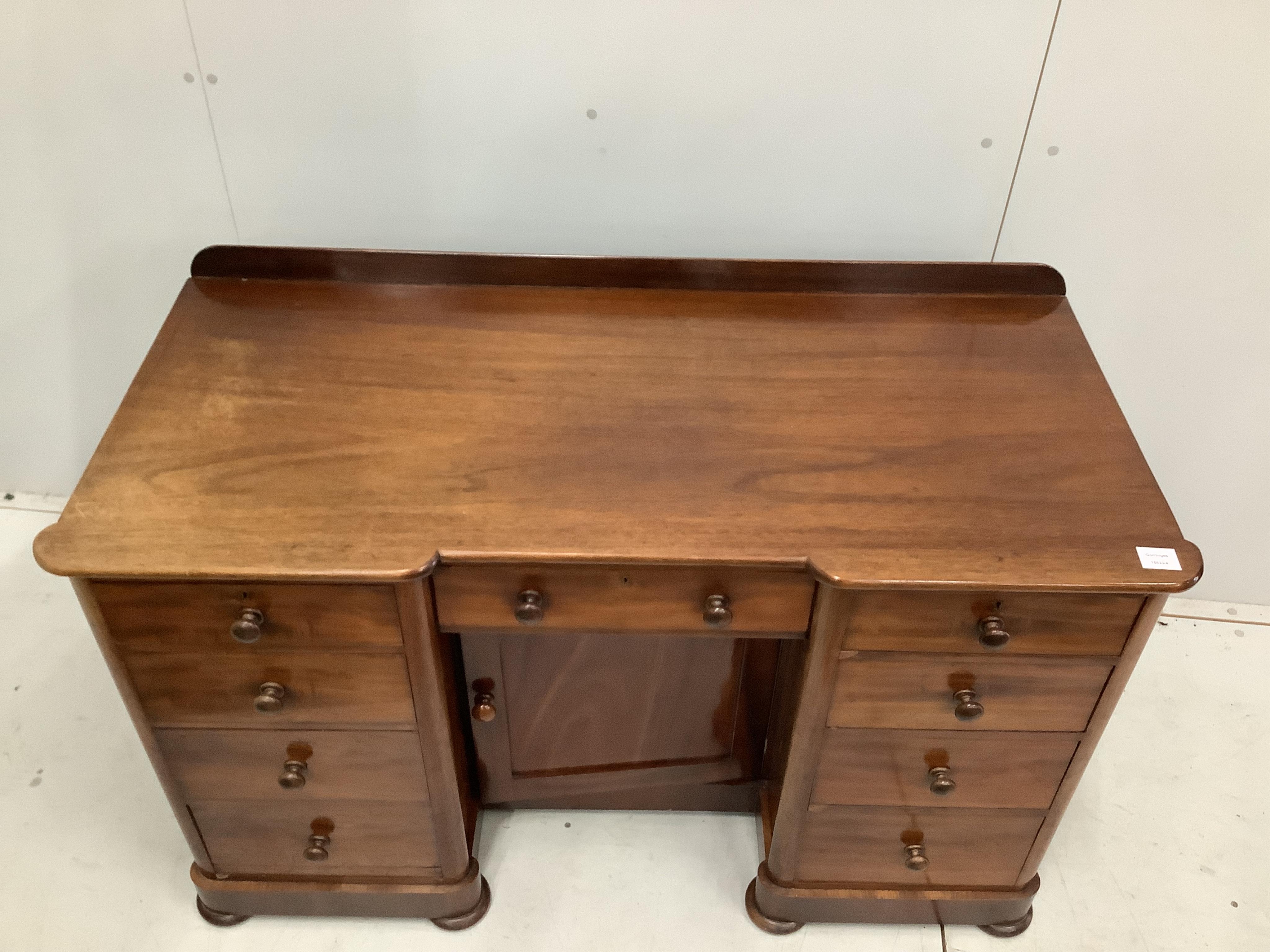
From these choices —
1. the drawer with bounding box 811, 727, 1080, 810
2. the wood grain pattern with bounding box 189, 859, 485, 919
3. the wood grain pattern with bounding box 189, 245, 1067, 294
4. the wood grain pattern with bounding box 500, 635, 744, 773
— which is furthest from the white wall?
the wood grain pattern with bounding box 189, 859, 485, 919

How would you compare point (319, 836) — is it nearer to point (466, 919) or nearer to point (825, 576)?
point (466, 919)

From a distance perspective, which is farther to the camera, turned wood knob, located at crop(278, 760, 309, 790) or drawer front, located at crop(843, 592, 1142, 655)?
turned wood knob, located at crop(278, 760, 309, 790)

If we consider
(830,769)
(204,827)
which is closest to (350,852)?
(204,827)

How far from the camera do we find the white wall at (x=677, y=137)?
1309 millimetres

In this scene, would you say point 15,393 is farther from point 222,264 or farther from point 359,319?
point 359,319

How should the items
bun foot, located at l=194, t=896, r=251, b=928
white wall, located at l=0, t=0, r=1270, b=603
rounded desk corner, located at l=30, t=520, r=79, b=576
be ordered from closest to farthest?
rounded desk corner, located at l=30, t=520, r=79, b=576 < white wall, located at l=0, t=0, r=1270, b=603 < bun foot, located at l=194, t=896, r=251, b=928

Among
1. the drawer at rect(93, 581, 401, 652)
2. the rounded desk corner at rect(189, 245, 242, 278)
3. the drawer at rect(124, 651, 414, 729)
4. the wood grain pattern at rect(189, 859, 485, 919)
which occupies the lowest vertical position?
the wood grain pattern at rect(189, 859, 485, 919)

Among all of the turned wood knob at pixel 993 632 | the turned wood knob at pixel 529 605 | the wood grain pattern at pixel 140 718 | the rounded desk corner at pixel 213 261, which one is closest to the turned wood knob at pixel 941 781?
the turned wood knob at pixel 993 632

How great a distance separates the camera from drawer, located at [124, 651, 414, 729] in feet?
3.68

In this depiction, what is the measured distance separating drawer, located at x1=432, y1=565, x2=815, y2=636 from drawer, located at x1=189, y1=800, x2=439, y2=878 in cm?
35

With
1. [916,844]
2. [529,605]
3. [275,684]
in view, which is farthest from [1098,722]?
[275,684]

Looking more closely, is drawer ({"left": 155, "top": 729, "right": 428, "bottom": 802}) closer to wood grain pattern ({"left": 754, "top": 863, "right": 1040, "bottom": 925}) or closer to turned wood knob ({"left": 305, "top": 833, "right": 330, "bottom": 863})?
turned wood knob ({"left": 305, "top": 833, "right": 330, "bottom": 863})

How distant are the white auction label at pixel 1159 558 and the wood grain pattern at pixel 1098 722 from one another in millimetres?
41

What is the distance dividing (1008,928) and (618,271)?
1098 millimetres
